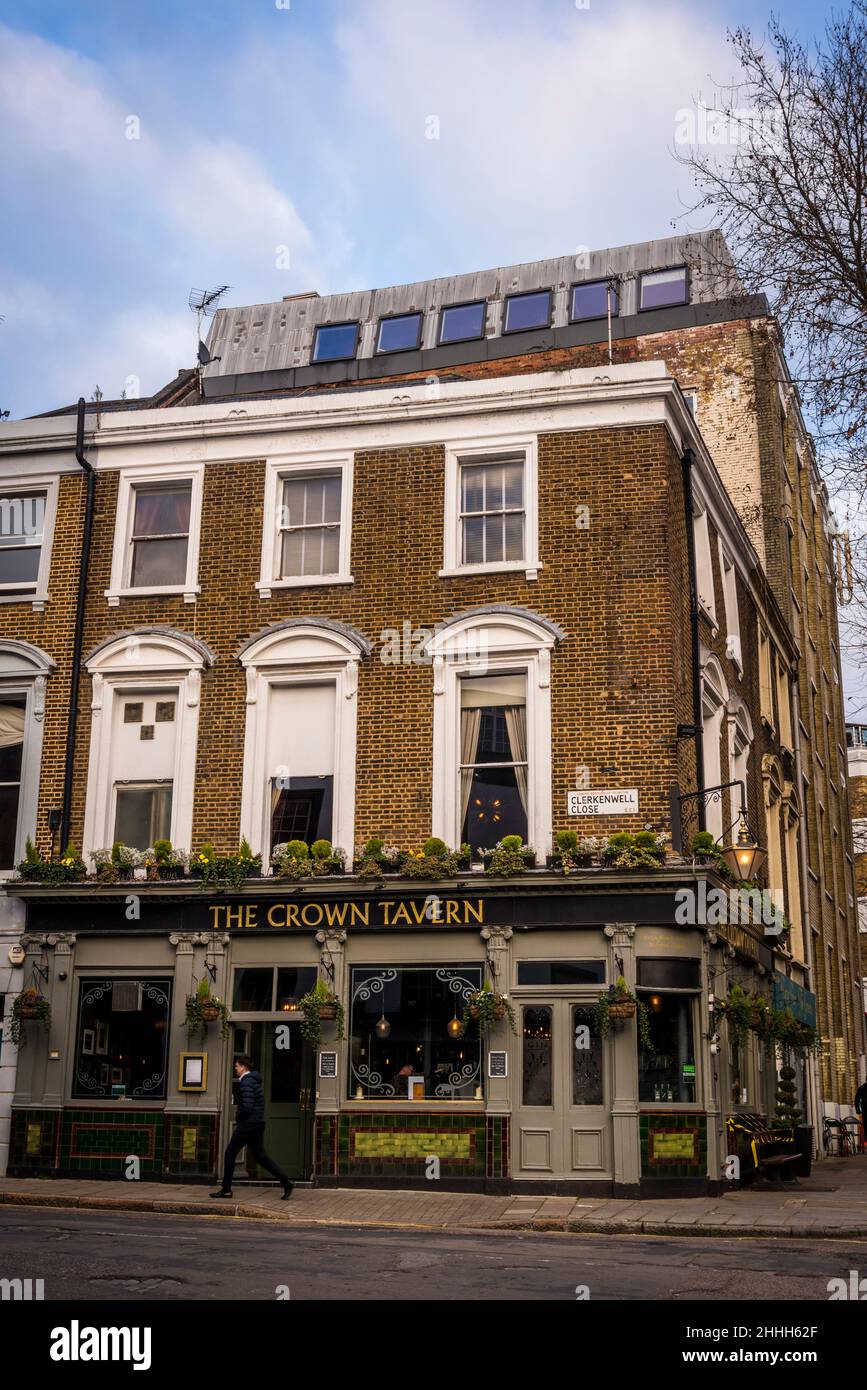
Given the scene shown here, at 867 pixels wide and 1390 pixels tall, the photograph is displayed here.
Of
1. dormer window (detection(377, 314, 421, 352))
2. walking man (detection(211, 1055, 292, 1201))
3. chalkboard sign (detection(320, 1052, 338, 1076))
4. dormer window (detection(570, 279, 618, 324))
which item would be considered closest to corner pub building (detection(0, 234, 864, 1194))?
chalkboard sign (detection(320, 1052, 338, 1076))

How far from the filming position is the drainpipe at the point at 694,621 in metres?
20.1

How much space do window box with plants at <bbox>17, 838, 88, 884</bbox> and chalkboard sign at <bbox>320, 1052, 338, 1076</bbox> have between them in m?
4.30

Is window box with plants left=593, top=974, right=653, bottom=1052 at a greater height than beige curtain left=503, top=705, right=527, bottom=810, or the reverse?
beige curtain left=503, top=705, right=527, bottom=810

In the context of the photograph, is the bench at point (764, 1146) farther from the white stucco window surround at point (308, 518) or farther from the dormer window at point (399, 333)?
the dormer window at point (399, 333)

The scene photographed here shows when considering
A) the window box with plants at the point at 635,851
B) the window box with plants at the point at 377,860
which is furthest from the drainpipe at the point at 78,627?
the window box with plants at the point at 635,851

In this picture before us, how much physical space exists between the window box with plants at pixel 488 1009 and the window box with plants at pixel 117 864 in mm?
5078

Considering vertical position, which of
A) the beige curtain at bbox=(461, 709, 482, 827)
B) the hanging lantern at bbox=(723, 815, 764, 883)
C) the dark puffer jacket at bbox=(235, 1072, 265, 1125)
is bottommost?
the dark puffer jacket at bbox=(235, 1072, 265, 1125)

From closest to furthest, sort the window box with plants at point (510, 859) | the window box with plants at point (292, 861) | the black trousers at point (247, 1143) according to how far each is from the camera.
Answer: the black trousers at point (247, 1143), the window box with plants at point (510, 859), the window box with plants at point (292, 861)

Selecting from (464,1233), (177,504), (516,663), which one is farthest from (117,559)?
(464,1233)

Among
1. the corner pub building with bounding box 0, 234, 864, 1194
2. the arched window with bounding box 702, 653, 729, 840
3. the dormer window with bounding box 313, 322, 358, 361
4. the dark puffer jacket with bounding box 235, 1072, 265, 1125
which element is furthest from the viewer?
the dormer window with bounding box 313, 322, 358, 361

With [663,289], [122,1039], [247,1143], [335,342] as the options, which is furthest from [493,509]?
[335,342]

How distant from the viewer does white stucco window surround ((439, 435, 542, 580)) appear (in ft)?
65.2

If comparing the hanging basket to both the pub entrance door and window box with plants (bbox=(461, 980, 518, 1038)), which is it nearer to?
the pub entrance door

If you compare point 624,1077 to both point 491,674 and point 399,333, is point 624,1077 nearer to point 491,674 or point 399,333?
point 491,674
